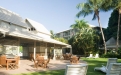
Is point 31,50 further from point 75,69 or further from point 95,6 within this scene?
point 75,69

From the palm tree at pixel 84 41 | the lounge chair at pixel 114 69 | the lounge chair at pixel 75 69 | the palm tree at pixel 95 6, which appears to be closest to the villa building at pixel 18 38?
the lounge chair at pixel 75 69

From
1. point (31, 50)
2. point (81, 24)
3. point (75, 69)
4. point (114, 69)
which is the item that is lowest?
point (114, 69)

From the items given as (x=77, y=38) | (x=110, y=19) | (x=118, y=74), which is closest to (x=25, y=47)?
(x=77, y=38)

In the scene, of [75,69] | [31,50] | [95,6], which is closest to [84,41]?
[95,6]

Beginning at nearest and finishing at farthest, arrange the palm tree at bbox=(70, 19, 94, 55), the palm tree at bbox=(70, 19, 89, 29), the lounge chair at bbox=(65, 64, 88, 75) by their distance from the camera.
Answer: the lounge chair at bbox=(65, 64, 88, 75) → the palm tree at bbox=(70, 19, 94, 55) → the palm tree at bbox=(70, 19, 89, 29)

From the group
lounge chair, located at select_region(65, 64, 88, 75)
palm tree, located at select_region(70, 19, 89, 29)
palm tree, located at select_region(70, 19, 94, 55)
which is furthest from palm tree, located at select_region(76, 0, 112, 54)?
lounge chair, located at select_region(65, 64, 88, 75)

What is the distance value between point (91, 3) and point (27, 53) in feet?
55.9

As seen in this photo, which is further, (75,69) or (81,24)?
(81,24)

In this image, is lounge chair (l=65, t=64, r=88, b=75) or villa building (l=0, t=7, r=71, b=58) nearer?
lounge chair (l=65, t=64, r=88, b=75)

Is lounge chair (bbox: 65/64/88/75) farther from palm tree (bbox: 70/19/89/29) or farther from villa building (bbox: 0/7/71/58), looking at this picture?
palm tree (bbox: 70/19/89/29)

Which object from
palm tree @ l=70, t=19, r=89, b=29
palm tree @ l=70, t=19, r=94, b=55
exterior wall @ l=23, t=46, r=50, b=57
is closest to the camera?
exterior wall @ l=23, t=46, r=50, b=57

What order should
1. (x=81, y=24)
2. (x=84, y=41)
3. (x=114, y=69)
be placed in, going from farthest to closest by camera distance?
(x=81, y=24)
(x=84, y=41)
(x=114, y=69)

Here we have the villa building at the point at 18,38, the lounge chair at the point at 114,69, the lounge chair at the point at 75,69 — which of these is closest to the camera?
the lounge chair at the point at 75,69

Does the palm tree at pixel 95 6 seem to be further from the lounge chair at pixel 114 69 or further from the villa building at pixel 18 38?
the lounge chair at pixel 114 69
